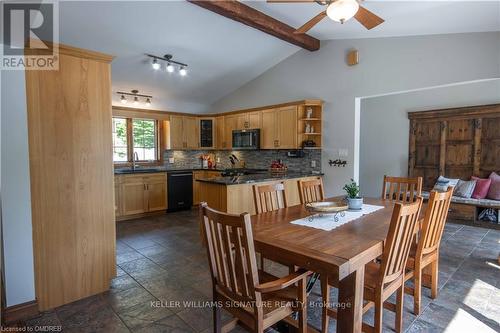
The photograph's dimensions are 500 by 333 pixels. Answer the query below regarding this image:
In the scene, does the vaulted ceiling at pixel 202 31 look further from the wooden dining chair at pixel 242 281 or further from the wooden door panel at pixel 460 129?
the wooden dining chair at pixel 242 281

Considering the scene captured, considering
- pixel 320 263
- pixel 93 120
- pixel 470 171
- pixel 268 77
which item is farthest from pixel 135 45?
pixel 470 171

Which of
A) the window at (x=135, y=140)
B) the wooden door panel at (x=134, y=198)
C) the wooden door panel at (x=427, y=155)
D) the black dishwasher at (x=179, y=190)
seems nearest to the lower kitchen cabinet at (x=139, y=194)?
the wooden door panel at (x=134, y=198)

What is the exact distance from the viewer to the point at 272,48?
5148mm

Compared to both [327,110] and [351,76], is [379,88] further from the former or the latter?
[327,110]

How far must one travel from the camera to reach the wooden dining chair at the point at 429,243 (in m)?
1.98

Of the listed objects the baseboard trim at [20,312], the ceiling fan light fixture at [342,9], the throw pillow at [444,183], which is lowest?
the baseboard trim at [20,312]

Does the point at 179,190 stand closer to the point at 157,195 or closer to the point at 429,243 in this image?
the point at 157,195

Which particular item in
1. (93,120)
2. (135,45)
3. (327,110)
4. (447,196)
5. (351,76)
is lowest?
(447,196)

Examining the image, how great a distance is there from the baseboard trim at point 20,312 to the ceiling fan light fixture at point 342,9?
3.25 meters

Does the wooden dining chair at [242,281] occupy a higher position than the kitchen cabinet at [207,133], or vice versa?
the kitchen cabinet at [207,133]

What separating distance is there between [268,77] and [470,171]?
13.8 ft

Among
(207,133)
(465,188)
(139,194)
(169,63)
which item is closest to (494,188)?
(465,188)

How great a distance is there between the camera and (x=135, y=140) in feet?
19.5

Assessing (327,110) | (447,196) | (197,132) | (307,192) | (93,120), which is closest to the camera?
(447,196)
